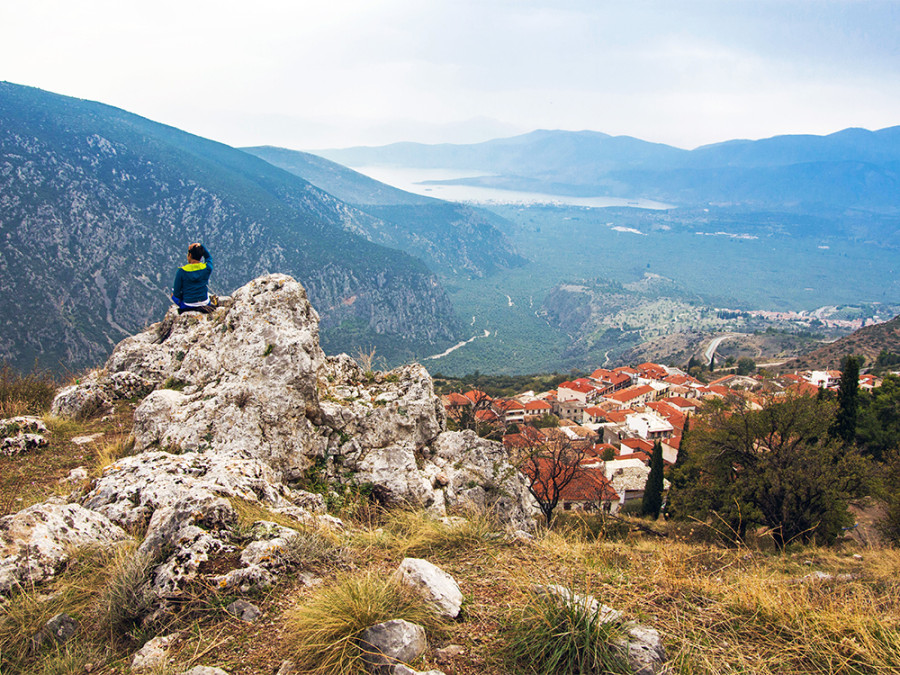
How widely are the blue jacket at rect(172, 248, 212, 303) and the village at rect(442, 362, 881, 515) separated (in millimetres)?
19066

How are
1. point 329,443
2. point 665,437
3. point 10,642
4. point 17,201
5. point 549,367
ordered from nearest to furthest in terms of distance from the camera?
1. point 10,642
2. point 329,443
3. point 665,437
4. point 17,201
5. point 549,367

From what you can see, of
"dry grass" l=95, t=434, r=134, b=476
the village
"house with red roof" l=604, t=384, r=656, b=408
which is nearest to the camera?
"dry grass" l=95, t=434, r=134, b=476

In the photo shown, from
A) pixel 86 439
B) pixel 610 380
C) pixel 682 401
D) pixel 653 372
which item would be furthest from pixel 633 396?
pixel 86 439

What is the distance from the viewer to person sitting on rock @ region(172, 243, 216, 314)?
8.84 meters

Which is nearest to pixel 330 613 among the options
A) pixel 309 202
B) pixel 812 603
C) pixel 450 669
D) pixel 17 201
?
pixel 450 669

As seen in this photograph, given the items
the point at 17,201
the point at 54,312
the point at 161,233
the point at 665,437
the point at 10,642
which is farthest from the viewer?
the point at 161,233

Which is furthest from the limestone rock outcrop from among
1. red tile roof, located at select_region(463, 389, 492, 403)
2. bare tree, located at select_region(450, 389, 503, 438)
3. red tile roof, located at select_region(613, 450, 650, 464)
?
red tile roof, located at select_region(613, 450, 650, 464)

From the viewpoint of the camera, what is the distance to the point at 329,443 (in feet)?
23.5

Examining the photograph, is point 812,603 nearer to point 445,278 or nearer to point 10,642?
point 10,642

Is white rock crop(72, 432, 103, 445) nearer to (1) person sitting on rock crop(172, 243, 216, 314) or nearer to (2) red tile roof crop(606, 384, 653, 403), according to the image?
(1) person sitting on rock crop(172, 243, 216, 314)

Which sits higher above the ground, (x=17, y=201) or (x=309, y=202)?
(x=309, y=202)

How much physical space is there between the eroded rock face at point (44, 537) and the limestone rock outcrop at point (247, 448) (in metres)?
0.01

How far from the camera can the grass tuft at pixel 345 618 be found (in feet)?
9.07

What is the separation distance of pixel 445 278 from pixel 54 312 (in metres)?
144
